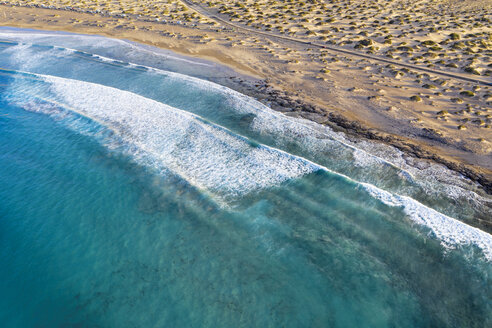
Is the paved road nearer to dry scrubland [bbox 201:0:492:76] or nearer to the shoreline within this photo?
dry scrubland [bbox 201:0:492:76]

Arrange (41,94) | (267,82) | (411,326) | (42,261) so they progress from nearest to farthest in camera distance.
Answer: (411,326) < (42,261) < (41,94) < (267,82)

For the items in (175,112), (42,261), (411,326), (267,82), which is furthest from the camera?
(267,82)

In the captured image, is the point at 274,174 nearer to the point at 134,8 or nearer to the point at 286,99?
the point at 286,99

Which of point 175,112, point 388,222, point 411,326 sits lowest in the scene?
point 411,326

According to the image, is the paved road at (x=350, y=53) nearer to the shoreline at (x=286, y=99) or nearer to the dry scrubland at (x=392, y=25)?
the dry scrubland at (x=392, y=25)

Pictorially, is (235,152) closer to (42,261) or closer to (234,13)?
(42,261)

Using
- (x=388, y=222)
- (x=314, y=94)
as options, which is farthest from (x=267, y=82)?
(x=388, y=222)

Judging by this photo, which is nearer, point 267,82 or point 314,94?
point 314,94

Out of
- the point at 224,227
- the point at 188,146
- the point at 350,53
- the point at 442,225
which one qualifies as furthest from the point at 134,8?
the point at 442,225
